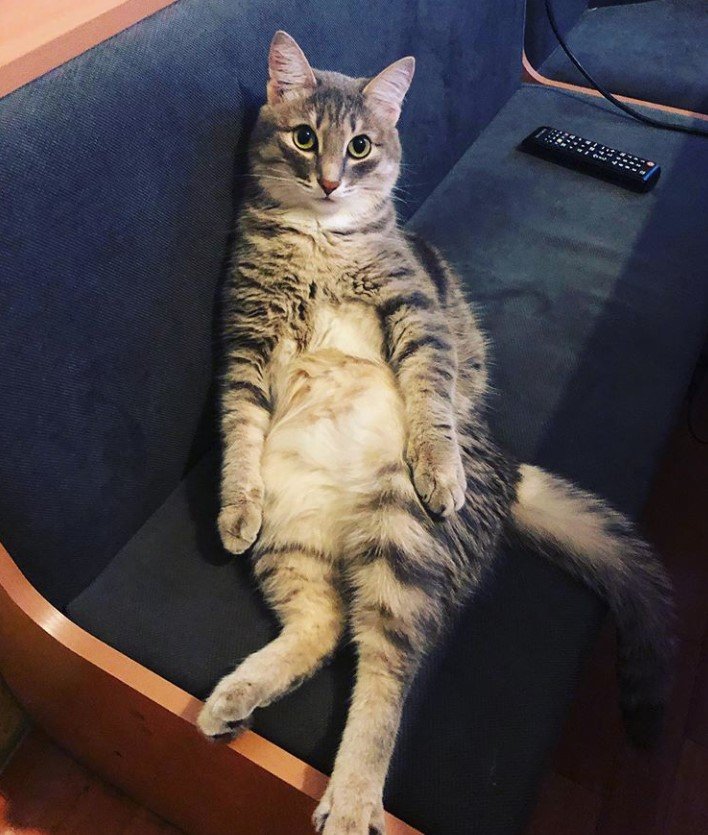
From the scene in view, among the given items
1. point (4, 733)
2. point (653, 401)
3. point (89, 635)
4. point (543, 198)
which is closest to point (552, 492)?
point (653, 401)

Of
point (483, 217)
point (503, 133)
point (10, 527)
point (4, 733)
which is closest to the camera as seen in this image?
point (10, 527)

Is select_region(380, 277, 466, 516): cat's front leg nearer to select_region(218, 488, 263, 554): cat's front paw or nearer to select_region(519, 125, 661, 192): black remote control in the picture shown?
select_region(218, 488, 263, 554): cat's front paw

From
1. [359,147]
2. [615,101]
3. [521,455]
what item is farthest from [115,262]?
[615,101]

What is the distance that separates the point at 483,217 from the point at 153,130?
2.91 feet

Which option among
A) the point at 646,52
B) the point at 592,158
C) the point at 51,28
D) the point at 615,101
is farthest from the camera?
the point at 646,52

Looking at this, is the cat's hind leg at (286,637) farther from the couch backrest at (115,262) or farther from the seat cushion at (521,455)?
the couch backrest at (115,262)

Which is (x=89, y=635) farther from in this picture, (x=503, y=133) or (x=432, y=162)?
(x=503, y=133)

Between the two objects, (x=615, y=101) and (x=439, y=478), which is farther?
(x=615, y=101)

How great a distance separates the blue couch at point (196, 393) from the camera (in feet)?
2.59

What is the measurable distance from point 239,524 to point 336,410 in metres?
0.22

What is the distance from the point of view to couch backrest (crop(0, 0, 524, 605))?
775 millimetres

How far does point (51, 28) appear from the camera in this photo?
2.79 feet

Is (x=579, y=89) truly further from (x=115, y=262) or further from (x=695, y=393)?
(x=115, y=262)

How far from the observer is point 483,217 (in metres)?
1.57
